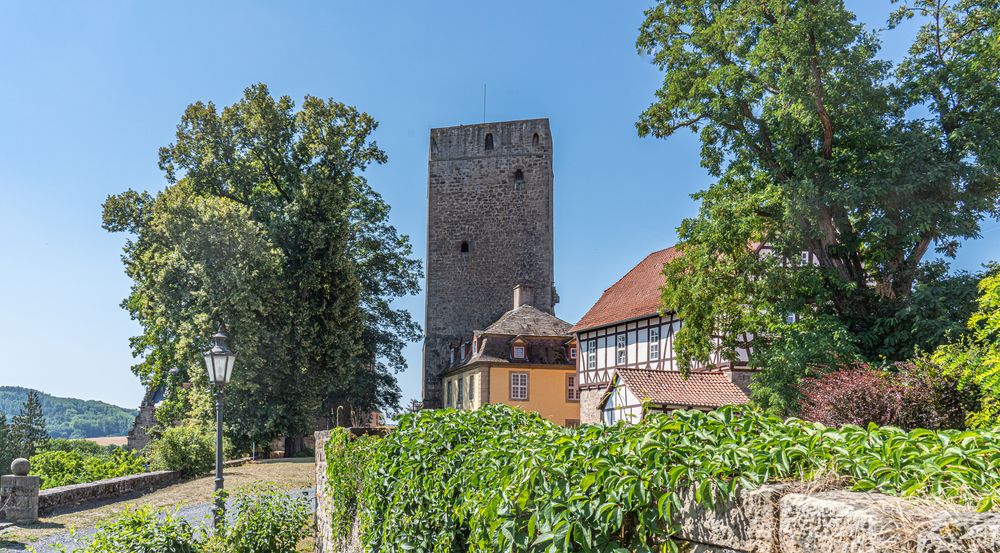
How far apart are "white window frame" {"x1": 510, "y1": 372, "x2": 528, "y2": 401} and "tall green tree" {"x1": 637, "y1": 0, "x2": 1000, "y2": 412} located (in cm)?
1993

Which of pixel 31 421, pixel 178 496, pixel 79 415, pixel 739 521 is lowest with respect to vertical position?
pixel 79 415

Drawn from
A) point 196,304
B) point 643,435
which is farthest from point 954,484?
point 196,304

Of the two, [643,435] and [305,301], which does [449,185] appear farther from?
[643,435]

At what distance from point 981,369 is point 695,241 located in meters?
6.84

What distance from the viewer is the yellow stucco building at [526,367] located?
122ft

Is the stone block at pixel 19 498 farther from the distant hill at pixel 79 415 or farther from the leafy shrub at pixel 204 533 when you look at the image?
the distant hill at pixel 79 415

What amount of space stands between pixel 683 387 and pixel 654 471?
70.3 ft

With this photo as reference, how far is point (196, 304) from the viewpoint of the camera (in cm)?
2509

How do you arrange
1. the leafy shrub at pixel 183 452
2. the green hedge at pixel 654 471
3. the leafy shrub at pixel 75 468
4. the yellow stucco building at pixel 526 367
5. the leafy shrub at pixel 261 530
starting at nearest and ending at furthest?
1. the green hedge at pixel 654 471
2. the leafy shrub at pixel 261 530
3. the leafy shrub at pixel 75 468
4. the leafy shrub at pixel 183 452
5. the yellow stucco building at pixel 526 367

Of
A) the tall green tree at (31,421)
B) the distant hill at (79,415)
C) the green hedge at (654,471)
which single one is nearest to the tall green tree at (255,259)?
the green hedge at (654,471)

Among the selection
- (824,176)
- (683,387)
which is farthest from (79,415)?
(824,176)

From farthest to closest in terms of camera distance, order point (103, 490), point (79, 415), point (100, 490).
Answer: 1. point (79, 415)
2. point (103, 490)
3. point (100, 490)

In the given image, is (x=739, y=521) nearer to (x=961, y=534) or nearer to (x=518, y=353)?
(x=961, y=534)

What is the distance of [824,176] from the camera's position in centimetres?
1670
